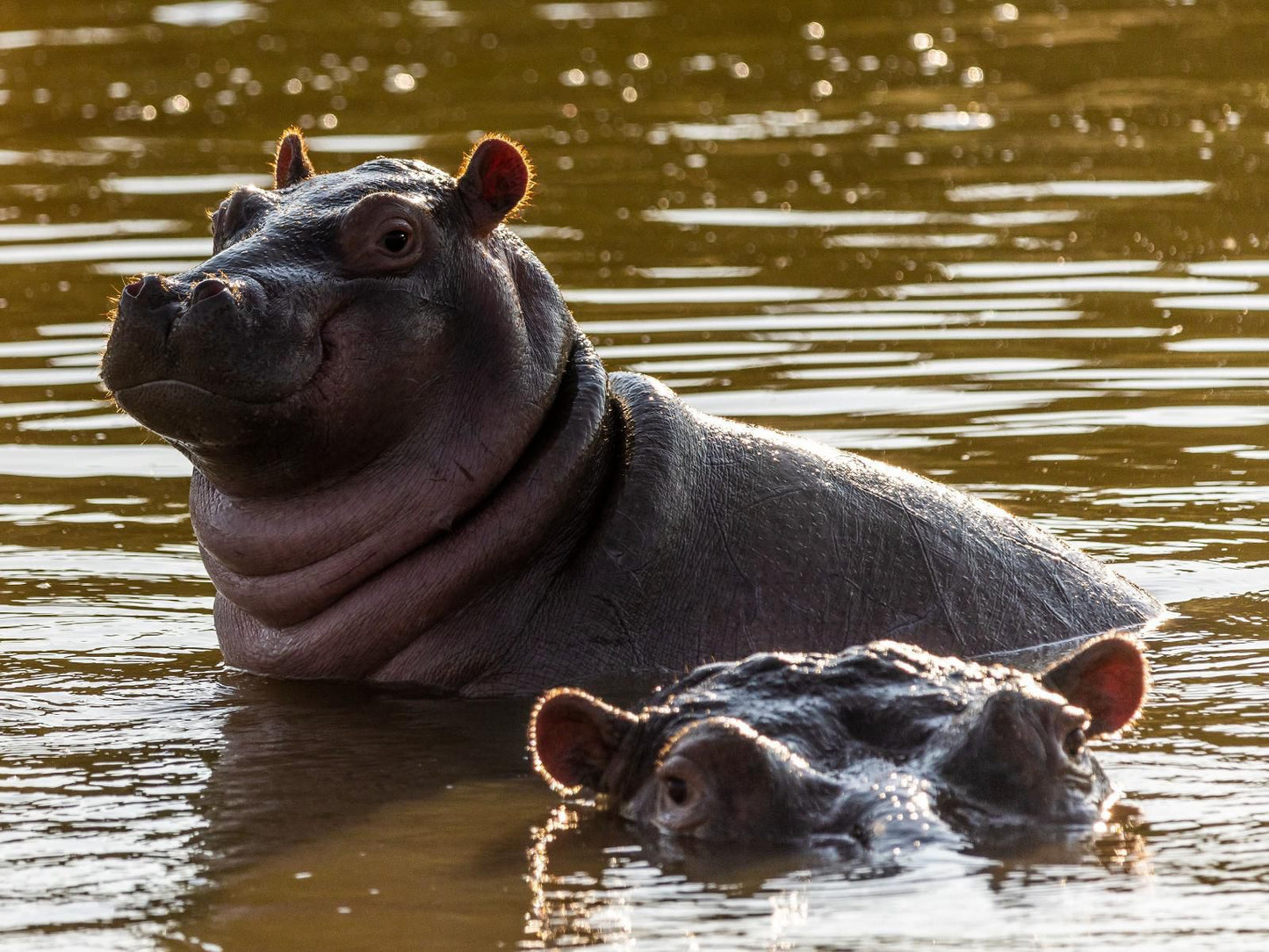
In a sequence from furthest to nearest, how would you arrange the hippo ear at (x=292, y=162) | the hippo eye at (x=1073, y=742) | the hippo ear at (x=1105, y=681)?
the hippo ear at (x=292, y=162), the hippo ear at (x=1105, y=681), the hippo eye at (x=1073, y=742)

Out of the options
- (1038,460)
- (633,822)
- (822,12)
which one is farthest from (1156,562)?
(822,12)

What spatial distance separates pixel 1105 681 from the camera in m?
5.95

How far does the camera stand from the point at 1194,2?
27.3 m

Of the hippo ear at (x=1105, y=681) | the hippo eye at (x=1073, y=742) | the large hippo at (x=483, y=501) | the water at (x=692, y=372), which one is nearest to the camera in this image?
the water at (x=692, y=372)

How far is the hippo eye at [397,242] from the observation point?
728 cm

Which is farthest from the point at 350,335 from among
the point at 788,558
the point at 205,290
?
the point at 788,558

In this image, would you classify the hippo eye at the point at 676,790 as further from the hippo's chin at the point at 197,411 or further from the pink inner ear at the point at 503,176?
the pink inner ear at the point at 503,176

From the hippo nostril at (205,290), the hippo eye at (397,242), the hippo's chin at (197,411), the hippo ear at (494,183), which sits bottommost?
the hippo's chin at (197,411)

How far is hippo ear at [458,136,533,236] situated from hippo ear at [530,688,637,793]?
7.03ft

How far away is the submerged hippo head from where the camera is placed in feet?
17.2

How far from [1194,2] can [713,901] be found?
23.8m

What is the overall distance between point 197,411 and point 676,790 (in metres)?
2.14

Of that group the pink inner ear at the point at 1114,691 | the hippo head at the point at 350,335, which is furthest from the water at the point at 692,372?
the hippo head at the point at 350,335

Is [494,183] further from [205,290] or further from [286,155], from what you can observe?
[205,290]
